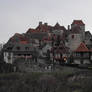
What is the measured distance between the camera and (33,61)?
54.3 m

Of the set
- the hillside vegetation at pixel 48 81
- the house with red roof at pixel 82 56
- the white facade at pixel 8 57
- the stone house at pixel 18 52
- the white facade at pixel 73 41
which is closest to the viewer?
the hillside vegetation at pixel 48 81

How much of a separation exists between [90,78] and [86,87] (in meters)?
2.86

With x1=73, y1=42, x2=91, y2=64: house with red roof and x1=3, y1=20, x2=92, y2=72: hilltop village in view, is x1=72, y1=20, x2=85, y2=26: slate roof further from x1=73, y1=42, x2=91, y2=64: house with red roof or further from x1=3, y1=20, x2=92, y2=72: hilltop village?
x1=73, y1=42, x2=91, y2=64: house with red roof

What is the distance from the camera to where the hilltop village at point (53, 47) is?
56.1 metres

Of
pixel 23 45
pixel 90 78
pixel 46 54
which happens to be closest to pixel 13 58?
pixel 23 45

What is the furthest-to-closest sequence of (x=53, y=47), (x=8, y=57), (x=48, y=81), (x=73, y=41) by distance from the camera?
(x=73, y=41), (x=53, y=47), (x=8, y=57), (x=48, y=81)

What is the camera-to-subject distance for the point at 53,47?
2371 inches

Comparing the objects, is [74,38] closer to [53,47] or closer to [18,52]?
[53,47]

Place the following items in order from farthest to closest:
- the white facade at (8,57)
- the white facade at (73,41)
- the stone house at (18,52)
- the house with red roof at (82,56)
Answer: the white facade at (73,41) < the house with red roof at (82,56) < the stone house at (18,52) < the white facade at (8,57)

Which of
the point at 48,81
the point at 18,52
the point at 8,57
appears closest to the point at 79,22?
the point at 18,52

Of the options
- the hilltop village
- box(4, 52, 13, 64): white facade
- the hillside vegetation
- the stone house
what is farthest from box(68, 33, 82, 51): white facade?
box(4, 52, 13, 64): white facade

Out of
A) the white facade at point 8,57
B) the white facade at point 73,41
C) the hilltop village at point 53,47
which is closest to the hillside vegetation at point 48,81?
the hilltop village at point 53,47

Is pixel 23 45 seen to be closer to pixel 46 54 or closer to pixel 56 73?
pixel 46 54

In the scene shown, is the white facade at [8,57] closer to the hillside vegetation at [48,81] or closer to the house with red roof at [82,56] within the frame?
the hillside vegetation at [48,81]
